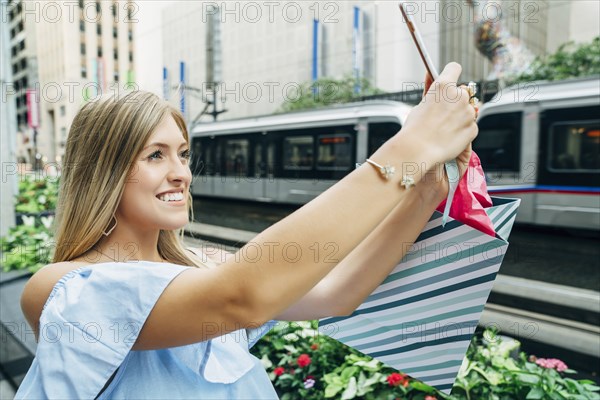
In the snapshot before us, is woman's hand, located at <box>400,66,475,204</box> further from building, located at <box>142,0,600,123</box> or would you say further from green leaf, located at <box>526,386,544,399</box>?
building, located at <box>142,0,600,123</box>

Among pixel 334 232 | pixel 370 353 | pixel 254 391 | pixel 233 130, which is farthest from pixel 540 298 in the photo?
pixel 233 130

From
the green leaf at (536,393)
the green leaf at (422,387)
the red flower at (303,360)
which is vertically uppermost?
the green leaf at (536,393)

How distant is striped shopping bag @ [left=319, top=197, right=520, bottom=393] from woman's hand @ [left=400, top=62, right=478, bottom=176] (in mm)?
234

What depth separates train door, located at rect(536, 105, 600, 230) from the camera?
7836 millimetres

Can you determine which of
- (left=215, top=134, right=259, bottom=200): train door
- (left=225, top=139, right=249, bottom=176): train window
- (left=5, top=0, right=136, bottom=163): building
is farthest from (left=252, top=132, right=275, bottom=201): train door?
(left=5, top=0, right=136, bottom=163): building

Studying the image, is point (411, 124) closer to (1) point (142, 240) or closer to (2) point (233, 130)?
(1) point (142, 240)

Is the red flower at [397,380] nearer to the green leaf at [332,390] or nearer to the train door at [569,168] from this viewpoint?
the green leaf at [332,390]

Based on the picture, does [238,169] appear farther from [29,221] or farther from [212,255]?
[212,255]

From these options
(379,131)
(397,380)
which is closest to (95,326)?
(397,380)

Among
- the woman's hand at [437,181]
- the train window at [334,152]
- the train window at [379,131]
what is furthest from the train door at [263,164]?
the woman's hand at [437,181]

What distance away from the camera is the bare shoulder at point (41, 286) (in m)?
0.81

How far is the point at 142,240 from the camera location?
106 centimetres

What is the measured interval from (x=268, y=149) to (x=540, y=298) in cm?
953

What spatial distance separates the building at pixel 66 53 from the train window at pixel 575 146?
23.2 feet
